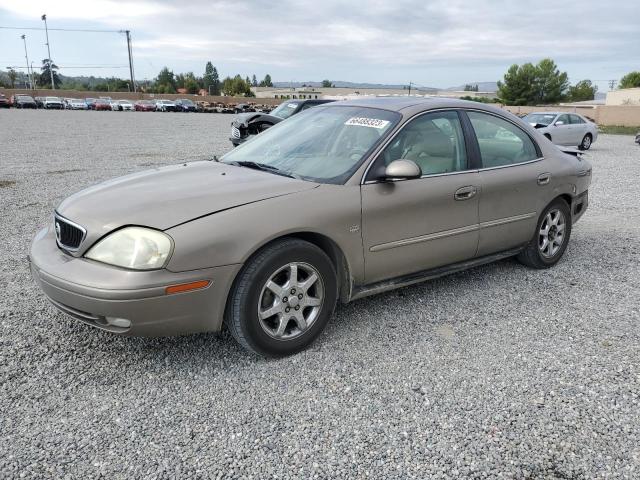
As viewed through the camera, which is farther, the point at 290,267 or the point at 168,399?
the point at 290,267

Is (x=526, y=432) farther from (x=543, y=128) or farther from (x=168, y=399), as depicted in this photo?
(x=543, y=128)

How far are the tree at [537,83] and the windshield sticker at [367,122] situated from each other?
4043 inches

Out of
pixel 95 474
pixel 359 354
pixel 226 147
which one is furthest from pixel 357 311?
pixel 226 147

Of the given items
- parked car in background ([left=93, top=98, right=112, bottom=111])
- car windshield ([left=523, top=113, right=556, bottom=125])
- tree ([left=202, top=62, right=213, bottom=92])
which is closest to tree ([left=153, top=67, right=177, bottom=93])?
tree ([left=202, top=62, right=213, bottom=92])

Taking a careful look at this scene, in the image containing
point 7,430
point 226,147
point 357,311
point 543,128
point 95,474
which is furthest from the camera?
point 543,128

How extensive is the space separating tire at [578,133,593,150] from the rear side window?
16.5m

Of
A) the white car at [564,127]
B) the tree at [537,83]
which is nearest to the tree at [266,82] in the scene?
the tree at [537,83]

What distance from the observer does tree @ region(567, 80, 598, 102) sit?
115 metres

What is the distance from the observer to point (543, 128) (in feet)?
58.6

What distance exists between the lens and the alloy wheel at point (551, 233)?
4883 millimetres

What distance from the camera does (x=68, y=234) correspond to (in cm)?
315

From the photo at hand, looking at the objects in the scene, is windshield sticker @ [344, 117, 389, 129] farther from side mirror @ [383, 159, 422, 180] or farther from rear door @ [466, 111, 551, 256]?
rear door @ [466, 111, 551, 256]

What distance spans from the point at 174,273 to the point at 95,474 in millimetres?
998

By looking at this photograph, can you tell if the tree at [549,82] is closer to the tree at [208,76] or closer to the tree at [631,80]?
the tree at [631,80]
